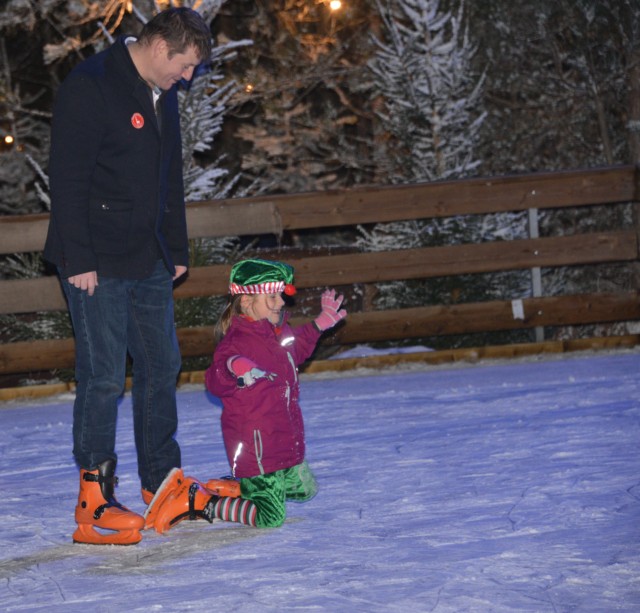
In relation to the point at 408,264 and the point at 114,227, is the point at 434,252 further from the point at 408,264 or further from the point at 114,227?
the point at 114,227

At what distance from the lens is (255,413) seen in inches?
146

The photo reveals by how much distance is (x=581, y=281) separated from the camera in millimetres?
11352

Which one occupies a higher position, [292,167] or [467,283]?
[292,167]

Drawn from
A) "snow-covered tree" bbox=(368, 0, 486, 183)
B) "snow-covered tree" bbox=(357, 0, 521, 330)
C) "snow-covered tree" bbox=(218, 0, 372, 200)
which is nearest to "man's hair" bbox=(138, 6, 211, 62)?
"snow-covered tree" bbox=(357, 0, 521, 330)

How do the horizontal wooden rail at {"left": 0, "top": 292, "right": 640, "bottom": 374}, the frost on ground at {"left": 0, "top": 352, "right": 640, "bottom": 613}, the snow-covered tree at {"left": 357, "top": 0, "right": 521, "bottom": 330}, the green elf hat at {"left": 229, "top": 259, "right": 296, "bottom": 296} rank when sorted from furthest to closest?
the snow-covered tree at {"left": 357, "top": 0, "right": 521, "bottom": 330}
the horizontal wooden rail at {"left": 0, "top": 292, "right": 640, "bottom": 374}
the green elf hat at {"left": 229, "top": 259, "right": 296, "bottom": 296}
the frost on ground at {"left": 0, "top": 352, "right": 640, "bottom": 613}

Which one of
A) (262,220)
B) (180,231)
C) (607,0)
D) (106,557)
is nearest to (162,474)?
(106,557)

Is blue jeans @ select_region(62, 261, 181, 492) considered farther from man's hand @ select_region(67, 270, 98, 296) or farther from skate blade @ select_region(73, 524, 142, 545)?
skate blade @ select_region(73, 524, 142, 545)

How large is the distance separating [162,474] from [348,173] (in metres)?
10.6

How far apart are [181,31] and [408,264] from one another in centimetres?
408

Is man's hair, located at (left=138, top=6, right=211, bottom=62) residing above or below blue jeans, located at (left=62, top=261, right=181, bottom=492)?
above

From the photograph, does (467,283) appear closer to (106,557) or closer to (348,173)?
(106,557)

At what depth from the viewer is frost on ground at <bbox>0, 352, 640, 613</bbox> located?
111 inches

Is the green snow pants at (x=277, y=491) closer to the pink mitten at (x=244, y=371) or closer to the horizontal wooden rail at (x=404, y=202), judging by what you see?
the pink mitten at (x=244, y=371)

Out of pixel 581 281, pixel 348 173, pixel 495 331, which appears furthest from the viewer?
pixel 348 173
